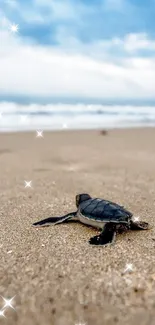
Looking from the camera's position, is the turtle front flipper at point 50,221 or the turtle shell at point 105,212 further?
the turtle front flipper at point 50,221

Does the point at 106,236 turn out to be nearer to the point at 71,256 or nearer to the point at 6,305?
the point at 71,256

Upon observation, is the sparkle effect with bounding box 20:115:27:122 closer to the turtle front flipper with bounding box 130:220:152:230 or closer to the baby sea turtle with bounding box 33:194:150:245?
the baby sea turtle with bounding box 33:194:150:245

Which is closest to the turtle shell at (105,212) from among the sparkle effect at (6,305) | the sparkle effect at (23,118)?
the sparkle effect at (6,305)

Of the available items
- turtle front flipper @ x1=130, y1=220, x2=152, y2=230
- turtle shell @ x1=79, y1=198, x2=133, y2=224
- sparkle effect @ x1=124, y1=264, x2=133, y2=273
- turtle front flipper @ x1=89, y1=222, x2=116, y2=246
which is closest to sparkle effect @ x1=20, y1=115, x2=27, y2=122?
turtle shell @ x1=79, y1=198, x2=133, y2=224

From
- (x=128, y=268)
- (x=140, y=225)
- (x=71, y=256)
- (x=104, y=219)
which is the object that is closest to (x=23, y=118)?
(x=140, y=225)

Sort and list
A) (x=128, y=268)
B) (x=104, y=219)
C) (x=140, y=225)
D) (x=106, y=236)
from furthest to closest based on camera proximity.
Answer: (x=140, y=225)
(x=104, y=219)
(x=106, y=236)
(x=128, y=268)

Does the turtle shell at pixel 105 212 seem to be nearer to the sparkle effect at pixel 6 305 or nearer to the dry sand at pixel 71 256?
the dry sand at pixel 71 256

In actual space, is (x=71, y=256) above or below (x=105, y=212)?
below
